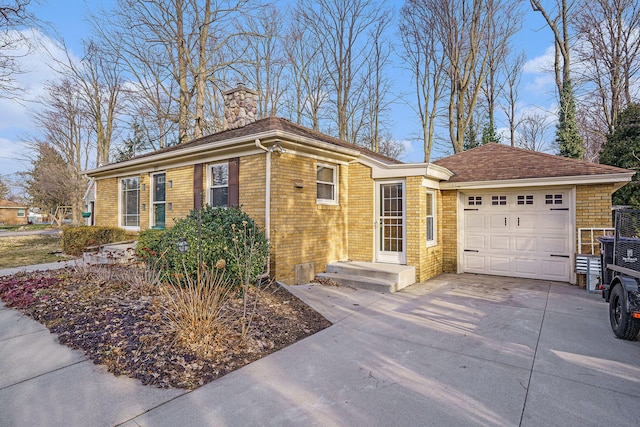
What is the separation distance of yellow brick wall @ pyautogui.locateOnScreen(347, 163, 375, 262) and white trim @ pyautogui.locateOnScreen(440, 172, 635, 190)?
81.2 inches

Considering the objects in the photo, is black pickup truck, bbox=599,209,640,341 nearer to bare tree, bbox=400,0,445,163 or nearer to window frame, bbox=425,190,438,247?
window frame, bbox=425,190,438,247

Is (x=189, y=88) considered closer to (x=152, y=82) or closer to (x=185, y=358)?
(x=152, y=82)

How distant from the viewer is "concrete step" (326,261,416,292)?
23.1ft

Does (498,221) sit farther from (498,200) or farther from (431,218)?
(431,218)

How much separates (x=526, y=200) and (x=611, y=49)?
12200mm

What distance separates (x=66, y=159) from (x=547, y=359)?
100ft

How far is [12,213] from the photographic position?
4219 centimetres

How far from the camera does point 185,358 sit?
348 cm

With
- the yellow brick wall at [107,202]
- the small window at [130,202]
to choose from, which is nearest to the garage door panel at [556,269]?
the small window at [130,202]

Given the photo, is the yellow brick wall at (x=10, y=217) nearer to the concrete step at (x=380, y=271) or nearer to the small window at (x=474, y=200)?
the concrete step at (x=380, y=271)

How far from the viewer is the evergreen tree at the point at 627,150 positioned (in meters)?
10.2

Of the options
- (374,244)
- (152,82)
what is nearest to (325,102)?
(152,82)

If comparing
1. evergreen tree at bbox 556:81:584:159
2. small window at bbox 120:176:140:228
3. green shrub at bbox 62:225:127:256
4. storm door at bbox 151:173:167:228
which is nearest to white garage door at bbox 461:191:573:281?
evergreen tree at bbox 556:81:584:159

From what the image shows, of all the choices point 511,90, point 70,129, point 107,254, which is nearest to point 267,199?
point 107,254
